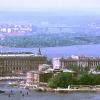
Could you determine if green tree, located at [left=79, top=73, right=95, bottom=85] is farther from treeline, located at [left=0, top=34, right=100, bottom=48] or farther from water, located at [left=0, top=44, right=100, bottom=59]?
treeline, located at [left=0, top=34, right=100, bottom=48]

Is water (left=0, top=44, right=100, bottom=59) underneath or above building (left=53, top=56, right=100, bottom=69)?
underneath

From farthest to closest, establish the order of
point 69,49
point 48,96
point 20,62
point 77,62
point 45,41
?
point 45,41 → point 69,49 → point 77,62 → point 20,62 → point 48,96

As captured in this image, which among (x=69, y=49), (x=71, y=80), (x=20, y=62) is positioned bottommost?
(x=69, y=49)

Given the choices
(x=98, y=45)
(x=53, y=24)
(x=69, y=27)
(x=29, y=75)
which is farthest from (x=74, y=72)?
(x=53, y=24)

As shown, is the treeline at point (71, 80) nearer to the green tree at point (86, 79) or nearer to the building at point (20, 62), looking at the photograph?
the green tree at point (86, 79)

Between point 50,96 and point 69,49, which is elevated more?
point 50,96

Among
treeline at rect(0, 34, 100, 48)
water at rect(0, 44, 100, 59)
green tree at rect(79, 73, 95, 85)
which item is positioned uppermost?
green tree at rect(79, 73, 95, 85)

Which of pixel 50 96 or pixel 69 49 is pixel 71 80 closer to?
pixel 50 96

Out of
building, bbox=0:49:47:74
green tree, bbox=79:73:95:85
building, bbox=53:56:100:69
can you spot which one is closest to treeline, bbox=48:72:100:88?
green tree, bbox=79:73:95:85

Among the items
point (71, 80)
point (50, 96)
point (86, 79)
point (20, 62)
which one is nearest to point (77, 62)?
point (20, 62)
